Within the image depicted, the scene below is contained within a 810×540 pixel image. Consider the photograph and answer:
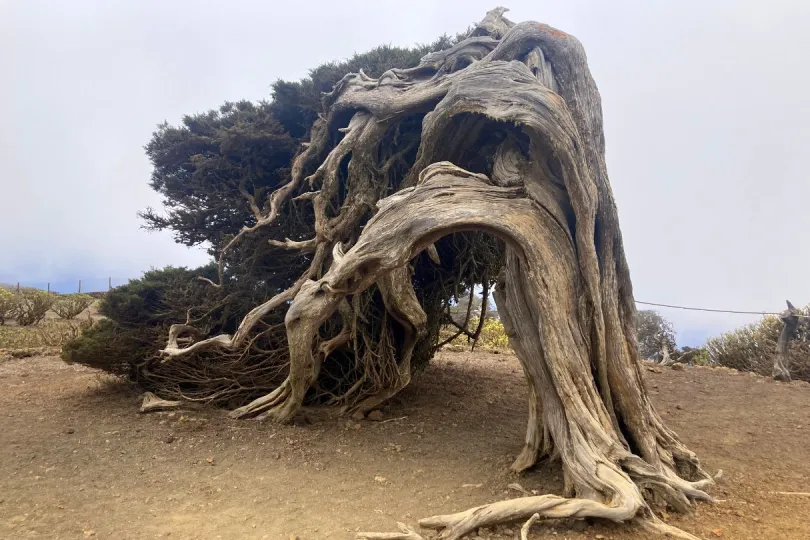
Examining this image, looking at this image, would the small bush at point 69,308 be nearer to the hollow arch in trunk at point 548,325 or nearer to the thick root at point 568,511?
the hollow arch in trunk at point 548,325

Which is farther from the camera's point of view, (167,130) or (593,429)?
(167,130)

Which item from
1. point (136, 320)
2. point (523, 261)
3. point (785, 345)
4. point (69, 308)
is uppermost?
point (69, 308)

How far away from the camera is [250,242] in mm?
7332

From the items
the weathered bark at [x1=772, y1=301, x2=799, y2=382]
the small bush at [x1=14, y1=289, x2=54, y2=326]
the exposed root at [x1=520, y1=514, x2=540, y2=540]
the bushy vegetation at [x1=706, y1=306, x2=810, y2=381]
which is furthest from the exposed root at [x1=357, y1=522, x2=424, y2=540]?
the small bush at [x1=14, y1=289, x2=54, y2=326]

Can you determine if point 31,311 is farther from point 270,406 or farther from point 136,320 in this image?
point 270,406

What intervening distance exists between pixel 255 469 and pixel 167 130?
5.56 m

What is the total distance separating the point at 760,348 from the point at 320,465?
37.1 feet

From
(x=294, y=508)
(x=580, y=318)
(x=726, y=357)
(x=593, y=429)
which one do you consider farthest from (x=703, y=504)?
(x=726, y=357)

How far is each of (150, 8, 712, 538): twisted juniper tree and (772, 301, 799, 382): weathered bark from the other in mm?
6176

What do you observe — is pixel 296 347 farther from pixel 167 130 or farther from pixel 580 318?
pixel 167 130

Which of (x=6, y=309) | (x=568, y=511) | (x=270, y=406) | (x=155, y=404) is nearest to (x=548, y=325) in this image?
(x=568, y=511)

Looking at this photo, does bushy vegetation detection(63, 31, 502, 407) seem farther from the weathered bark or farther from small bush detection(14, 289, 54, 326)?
small bush detection(14, 289, 54, 326)

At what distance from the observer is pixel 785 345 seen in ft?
31.2

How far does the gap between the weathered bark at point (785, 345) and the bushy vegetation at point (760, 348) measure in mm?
505
